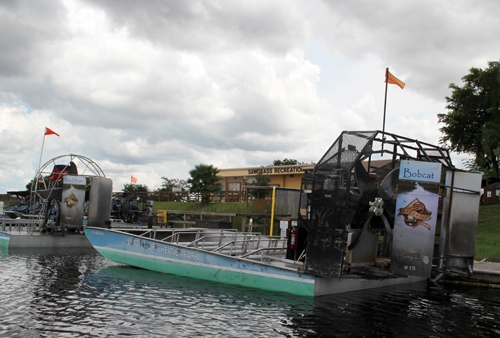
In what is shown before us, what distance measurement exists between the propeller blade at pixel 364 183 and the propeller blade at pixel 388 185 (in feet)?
0.65

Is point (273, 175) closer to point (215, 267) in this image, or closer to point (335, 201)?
point (215, 267)

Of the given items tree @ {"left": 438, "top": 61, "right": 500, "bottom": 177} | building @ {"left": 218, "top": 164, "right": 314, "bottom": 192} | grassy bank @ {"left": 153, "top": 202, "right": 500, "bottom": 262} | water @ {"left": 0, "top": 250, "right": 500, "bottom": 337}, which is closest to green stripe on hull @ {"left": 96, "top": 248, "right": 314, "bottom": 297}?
water @ {"left": 0, "top": 250, "right": 500, "bottom": 337}

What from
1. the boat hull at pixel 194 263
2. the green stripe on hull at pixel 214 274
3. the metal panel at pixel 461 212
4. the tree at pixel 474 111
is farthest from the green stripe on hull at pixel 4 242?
the tree at pixel 474 111

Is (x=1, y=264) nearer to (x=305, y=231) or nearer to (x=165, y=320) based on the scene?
(x=165, y=320)

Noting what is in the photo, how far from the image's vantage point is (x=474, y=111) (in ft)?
131

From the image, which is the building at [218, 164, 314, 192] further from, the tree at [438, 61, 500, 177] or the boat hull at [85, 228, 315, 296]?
the boat hull at [85, 228, 315, 296]

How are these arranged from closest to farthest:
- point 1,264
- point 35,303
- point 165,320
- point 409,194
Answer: point 165,320
point 35,303
point 409,194
point 1,264

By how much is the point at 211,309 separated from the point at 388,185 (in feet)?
18.9

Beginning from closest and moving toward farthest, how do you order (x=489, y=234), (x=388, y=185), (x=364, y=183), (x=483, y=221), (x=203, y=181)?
(x=364, y=183)
(x=388, y=185)
(x=489, y=234)
(x=483, y=221)
(x=203, y=181)

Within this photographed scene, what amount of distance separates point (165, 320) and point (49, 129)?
1921cm

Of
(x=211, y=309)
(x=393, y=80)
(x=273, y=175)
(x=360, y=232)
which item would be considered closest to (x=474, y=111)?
(x=273, y=175)

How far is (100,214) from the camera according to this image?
70.3 ft

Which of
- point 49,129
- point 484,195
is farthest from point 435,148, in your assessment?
point 484,195

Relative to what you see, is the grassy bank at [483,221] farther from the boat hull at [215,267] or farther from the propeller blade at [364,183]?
the propeller blade at [364,183]
